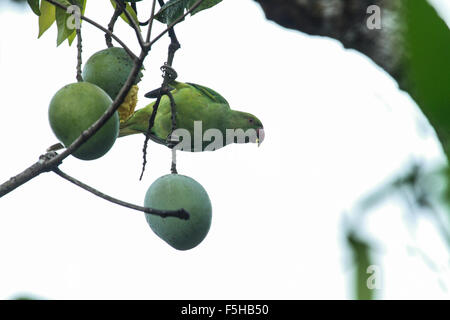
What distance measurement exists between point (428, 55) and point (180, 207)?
1.73 metres

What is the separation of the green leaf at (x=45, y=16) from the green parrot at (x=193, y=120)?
0.97 meters

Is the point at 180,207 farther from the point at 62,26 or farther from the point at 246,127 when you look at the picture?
the point at 246,127

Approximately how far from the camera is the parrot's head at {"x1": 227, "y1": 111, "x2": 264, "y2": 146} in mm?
3988

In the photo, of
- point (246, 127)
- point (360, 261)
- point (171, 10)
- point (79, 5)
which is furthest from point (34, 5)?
point (246, 127)

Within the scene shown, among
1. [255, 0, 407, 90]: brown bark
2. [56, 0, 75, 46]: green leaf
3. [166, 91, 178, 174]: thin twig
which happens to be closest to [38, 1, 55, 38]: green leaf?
[56, 0, 75, 46]: green leaf

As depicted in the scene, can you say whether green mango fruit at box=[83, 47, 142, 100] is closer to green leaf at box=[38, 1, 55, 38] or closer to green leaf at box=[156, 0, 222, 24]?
green leaf at box=[156, 0, 222, 24]

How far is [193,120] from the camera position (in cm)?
341

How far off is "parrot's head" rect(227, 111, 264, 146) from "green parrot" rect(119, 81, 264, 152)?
0.07 ft

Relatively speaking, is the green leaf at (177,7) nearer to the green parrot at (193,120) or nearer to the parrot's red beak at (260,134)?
the green parrot at (193,120)

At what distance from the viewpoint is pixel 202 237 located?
81.0 inches

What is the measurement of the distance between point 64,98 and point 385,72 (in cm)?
111

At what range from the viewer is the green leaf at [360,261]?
0.32 meters
